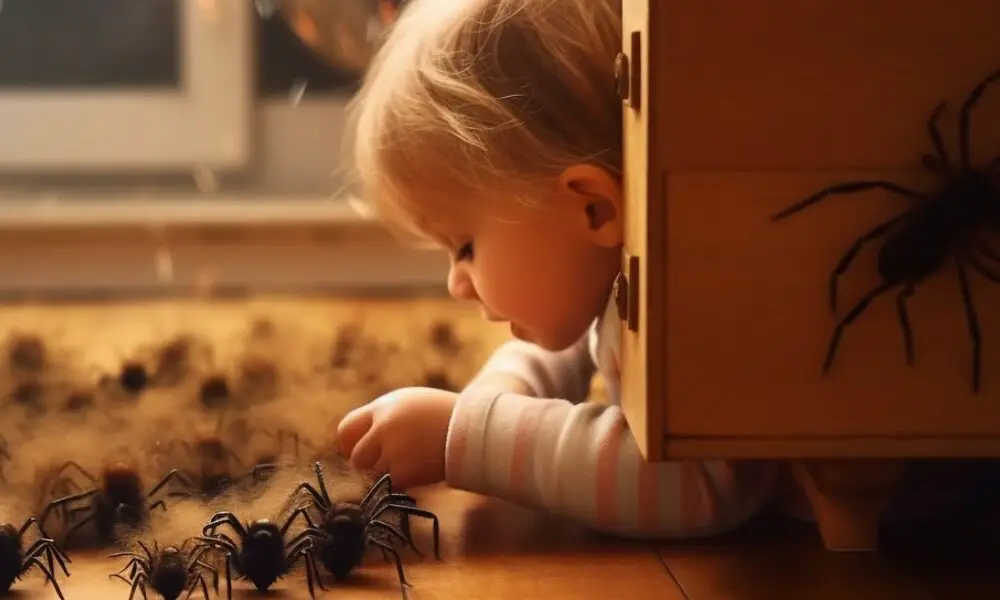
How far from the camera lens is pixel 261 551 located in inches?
24.8

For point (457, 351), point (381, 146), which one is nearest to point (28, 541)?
point (381, 146)

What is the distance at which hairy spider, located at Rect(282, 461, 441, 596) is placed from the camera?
0.66 m

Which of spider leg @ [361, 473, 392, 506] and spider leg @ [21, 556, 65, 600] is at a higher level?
spider leg @ [361, 473, 392, 506]

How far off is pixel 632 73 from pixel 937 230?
172mm

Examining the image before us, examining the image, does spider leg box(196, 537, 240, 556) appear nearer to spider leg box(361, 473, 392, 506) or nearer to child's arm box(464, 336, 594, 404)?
spider leg box(361, 473, 392, 506)

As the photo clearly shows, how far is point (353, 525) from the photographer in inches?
26.1

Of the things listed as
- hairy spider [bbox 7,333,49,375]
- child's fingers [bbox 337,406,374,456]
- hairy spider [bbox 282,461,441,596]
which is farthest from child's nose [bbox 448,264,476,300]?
hairy spider [bbox 7,333,49,375]

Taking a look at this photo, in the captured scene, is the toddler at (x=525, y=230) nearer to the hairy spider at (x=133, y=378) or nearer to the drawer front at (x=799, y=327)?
the drawer front at (x=799, y=327)

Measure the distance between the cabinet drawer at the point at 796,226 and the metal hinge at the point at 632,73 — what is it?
0.03m

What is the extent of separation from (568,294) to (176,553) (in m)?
0.33

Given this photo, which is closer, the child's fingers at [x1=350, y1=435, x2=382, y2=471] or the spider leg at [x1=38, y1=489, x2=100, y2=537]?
the spider leg at [x1=38, y1=489, x2=100, y2=537]

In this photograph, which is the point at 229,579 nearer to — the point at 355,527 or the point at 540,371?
the point at 355,527

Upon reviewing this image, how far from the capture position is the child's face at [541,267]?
820 mm

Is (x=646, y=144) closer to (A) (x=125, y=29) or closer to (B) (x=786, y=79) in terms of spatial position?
(B) (x=786, y=79)
